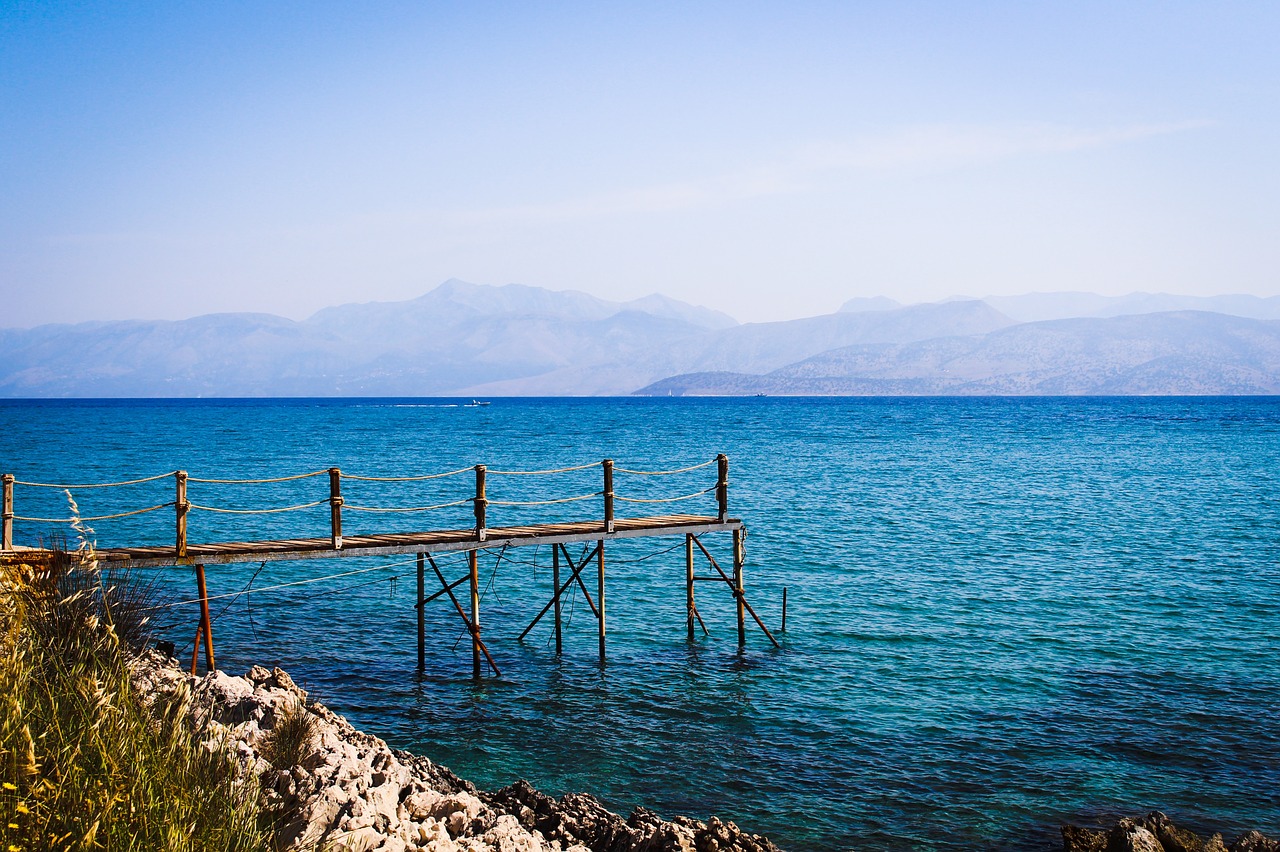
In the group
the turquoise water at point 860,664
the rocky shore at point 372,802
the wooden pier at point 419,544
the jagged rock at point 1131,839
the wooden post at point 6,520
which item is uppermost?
the wooden post at point 6,520

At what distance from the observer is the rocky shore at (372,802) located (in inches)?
346

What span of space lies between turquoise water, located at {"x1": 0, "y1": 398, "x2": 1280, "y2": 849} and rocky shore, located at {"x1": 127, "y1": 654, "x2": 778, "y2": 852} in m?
2.15

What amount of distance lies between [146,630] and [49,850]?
961 centimetres

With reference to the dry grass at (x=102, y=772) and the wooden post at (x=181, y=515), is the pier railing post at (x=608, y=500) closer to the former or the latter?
the wooden post at (x=181, y=515)

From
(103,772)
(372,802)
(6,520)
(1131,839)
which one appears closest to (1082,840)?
(1131,839)

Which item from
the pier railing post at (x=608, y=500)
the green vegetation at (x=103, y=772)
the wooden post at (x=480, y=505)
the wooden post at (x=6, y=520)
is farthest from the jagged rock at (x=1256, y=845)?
the wooden post at (x=6, y=520)

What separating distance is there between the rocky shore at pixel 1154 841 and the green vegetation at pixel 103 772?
28.8ft

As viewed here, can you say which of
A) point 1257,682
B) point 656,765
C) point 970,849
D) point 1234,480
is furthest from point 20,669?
point 1234,480

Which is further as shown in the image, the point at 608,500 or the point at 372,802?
the point at 608,500

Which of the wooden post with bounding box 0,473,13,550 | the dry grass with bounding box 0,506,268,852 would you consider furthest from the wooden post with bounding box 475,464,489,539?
the dry grass with bounding box 0,506,268,852

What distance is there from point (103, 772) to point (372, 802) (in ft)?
11.9

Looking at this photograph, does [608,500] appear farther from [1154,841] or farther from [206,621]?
[1154,841]

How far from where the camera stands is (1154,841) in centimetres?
1059

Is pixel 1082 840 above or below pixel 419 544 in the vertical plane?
below
